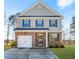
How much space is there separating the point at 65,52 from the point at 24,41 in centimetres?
66

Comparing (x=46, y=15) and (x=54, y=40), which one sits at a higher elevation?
(x=46, y=15)

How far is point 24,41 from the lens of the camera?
281 centimetres

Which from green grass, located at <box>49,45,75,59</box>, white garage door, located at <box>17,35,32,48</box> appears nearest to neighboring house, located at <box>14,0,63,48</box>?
white garage door, located at <box>17,35,32,48</box>

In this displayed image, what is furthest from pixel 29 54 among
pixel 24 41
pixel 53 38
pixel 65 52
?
pixel 65 52

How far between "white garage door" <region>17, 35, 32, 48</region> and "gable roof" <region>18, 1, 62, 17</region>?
0.34 m

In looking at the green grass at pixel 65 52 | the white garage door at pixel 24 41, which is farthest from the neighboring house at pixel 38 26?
A: the green grass at pixel 65 52

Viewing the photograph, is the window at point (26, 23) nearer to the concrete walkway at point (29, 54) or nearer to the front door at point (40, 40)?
the front door at point (40, 40)

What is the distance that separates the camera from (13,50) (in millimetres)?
2740

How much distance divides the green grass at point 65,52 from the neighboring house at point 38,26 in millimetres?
131
